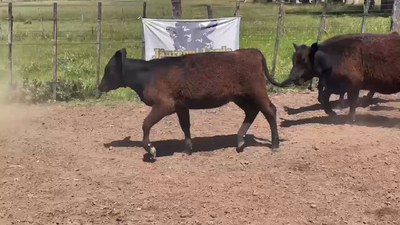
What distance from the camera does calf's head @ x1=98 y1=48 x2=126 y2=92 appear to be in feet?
29.0

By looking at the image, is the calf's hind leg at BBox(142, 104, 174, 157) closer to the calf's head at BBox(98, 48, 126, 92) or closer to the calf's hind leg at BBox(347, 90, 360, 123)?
the calf's head at BBox(98, 48, 126, 92)

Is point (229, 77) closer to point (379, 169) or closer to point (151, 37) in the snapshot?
point (379, 169)

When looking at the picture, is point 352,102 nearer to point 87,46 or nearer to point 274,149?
point 274,149

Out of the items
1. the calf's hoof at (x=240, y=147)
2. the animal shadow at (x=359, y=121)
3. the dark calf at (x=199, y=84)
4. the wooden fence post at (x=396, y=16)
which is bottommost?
the calf's hoof at (x=240, y=147)

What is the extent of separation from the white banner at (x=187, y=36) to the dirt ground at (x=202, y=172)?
2.53 metres

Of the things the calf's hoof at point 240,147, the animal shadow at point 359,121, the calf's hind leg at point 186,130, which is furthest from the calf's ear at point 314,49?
the calf's hind leg at point 186,130

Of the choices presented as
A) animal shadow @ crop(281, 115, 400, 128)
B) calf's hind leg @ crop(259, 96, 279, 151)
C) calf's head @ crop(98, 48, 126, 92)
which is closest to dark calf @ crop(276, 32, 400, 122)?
animal shadow @ crop(281, 115, 400, 128)

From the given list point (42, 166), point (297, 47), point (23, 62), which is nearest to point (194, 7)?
point (23, 62)

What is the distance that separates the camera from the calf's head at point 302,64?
34.4ft

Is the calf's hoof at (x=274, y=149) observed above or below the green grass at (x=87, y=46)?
below

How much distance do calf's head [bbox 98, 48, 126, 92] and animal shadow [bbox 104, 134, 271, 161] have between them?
98cm

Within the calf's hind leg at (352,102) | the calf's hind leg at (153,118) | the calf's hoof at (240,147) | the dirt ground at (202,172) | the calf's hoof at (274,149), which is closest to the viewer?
the dirt ground at (202,172)

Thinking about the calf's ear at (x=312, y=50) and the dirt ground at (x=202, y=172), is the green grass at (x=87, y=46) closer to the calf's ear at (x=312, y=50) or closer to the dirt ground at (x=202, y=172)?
the dirt ground at (x=202, y=172)

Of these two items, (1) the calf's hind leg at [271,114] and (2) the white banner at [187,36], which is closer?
(1) the calf's hind leg at [271,114]
